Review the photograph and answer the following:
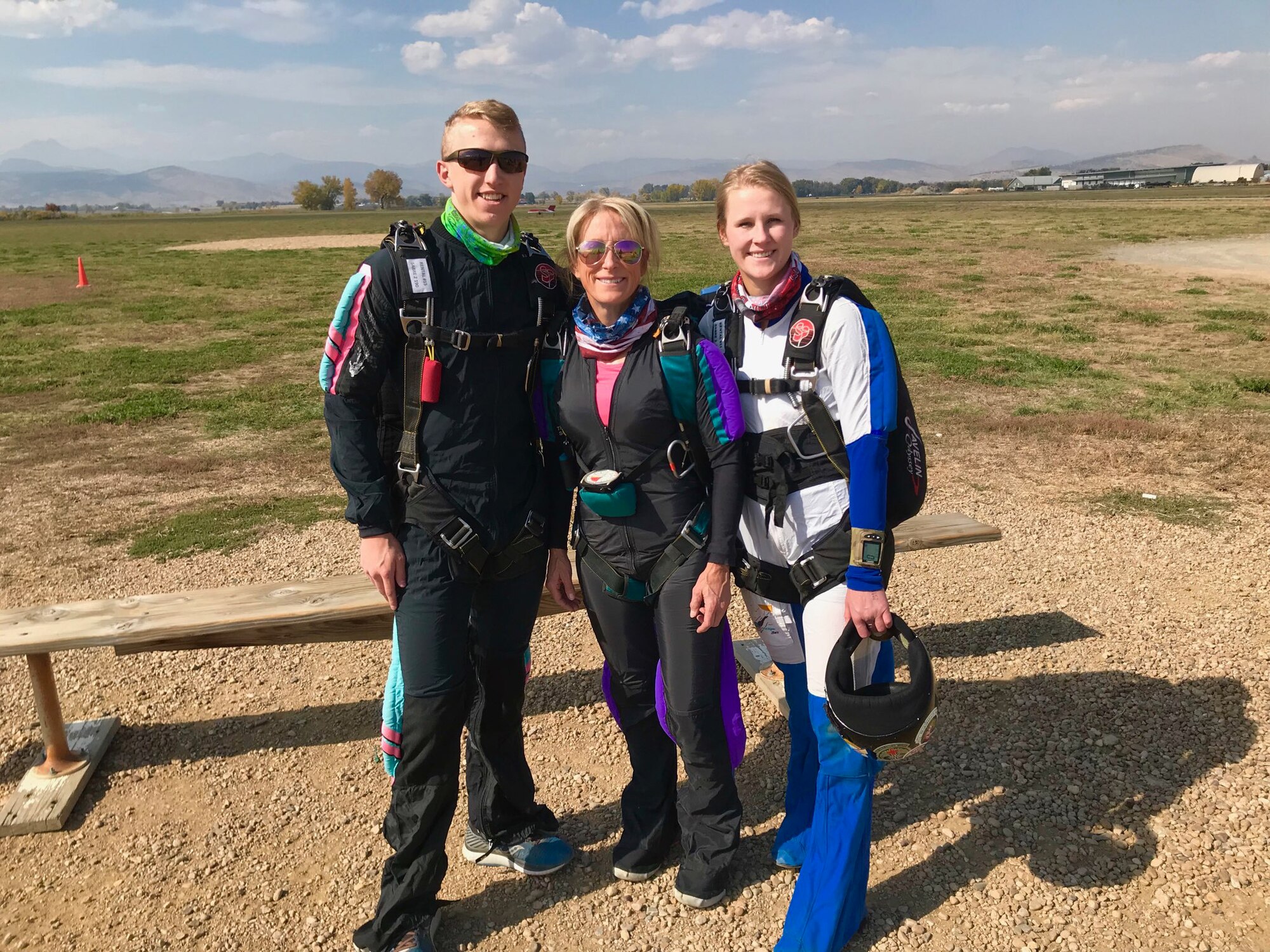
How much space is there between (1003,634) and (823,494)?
3380 millimetres

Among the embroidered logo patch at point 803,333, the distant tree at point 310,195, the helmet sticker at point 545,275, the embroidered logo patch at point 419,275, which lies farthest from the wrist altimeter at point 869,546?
the distant tree at point 310,195

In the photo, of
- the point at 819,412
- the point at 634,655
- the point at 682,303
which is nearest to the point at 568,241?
the point at 682,303

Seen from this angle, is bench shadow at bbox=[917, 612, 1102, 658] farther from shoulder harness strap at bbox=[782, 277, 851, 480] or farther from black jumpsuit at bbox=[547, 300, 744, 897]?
shoulder harness strap at bbox=[782, 277, 851, 480]

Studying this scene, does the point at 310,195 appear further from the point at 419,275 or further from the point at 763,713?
the point at 419,275

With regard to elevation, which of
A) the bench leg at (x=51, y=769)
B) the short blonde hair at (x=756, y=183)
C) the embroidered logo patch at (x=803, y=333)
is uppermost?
the short blonde hair at (x=756, y=183)

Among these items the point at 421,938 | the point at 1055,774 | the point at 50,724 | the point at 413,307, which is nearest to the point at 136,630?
the point at 50,724

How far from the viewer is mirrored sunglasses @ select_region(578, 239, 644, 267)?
3.04m

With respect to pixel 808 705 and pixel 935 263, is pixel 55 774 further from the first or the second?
pixel 935 263

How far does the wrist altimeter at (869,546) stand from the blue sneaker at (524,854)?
6.41ft

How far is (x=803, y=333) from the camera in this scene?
2.98 metres

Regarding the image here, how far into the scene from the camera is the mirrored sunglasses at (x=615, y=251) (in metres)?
3.04

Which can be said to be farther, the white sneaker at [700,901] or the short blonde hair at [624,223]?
the white sneaker at [700,901]

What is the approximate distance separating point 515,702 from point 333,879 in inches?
48.6

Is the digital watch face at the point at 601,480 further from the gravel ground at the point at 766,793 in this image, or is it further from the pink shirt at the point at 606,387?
the gravel ground at the point at 766,793
